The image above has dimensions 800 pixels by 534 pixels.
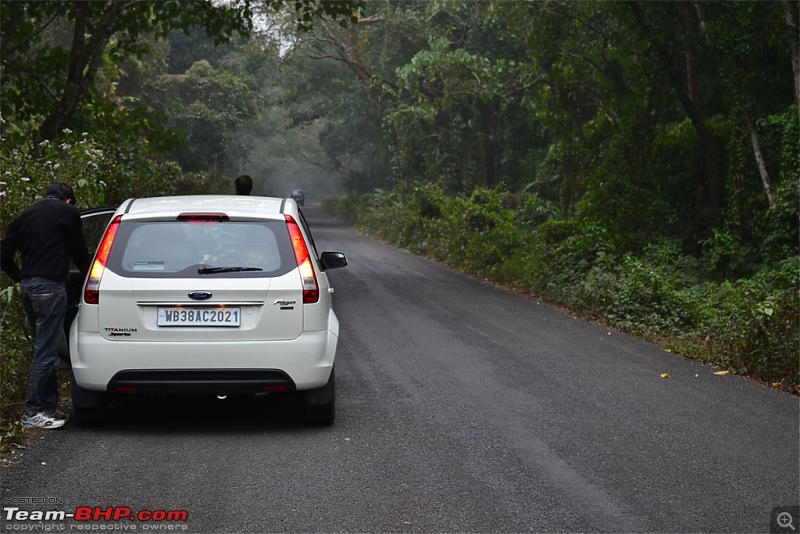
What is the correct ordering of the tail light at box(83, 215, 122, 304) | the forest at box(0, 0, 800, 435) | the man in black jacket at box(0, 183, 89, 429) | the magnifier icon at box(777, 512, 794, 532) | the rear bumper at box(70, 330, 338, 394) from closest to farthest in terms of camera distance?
the magnifier icon at box(777, 512, 794, 532)
the rear bumper at box(70, 330, 338, 394)
the tail light at box(83, 215, 122, 304)
the man in black jacket at box(0, 183, 89, 429)
the forest at box(0, 0, 800, 435)

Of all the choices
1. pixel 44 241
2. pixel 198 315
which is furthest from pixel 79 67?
pixel 198 315

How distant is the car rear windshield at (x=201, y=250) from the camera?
714cm

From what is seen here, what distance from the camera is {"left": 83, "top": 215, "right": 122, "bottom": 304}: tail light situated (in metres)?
7.04

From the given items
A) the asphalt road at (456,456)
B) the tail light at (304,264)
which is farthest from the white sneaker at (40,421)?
the tail light at (304,264)

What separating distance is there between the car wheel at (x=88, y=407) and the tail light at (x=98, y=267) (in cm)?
60

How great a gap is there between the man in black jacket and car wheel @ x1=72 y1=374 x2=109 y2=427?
147mm

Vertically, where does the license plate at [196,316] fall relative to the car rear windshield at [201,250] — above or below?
below

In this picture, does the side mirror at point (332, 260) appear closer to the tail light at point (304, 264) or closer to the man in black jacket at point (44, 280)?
the tail light at point (304, 264)

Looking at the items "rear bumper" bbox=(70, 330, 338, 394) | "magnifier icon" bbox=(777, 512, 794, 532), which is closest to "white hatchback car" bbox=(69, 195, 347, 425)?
"rear bumper" bbox=(70, 330, 338, 394)

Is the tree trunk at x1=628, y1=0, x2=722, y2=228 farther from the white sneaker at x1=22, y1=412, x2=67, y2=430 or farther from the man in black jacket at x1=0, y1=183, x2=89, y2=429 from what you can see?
the white sneaker at x1=22, y1=412, x2=67, y2=430

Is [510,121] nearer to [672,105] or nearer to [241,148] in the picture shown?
[672,105]

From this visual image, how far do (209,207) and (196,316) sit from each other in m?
0.98

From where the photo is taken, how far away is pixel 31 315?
7.49 m

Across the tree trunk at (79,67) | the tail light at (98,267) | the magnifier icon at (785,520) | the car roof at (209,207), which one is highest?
the tree trunk at (79,67)
